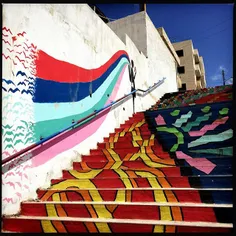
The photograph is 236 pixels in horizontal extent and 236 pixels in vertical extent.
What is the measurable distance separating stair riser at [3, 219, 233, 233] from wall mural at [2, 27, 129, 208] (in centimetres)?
31

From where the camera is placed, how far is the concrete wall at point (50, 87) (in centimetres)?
300

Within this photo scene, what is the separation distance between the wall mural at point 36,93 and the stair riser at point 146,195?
0.78m

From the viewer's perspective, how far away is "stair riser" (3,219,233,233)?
7.55 ft

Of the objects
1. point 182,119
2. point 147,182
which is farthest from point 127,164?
point 182,119

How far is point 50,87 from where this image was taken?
3760 mm

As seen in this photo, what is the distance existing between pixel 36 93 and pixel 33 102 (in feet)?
0.48

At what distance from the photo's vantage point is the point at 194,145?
4012 millimetres

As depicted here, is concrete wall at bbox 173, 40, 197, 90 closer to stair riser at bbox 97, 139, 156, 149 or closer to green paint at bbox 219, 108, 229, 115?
green paint at bbox 219, 108, 229, 115

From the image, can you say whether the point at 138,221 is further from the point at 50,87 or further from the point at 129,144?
the point at 50,87

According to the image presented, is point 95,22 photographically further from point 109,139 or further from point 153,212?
point 153,212

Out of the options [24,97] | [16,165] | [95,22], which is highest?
[95,22]

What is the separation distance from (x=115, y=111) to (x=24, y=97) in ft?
9.59

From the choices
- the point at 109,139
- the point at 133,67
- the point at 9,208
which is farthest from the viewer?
the point at 133,67

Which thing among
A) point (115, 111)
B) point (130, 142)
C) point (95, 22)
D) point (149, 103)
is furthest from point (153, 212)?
point (149, 103)
